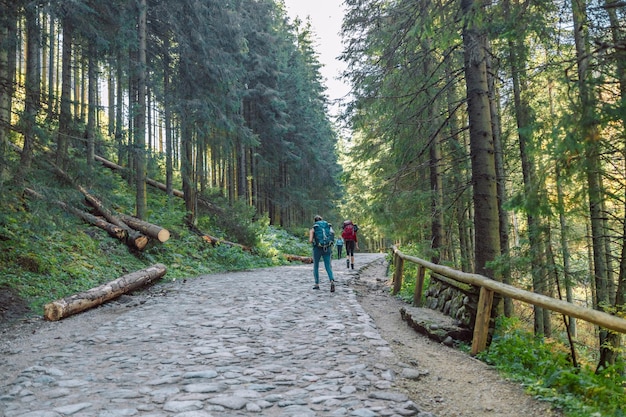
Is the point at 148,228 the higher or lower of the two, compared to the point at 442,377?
higher

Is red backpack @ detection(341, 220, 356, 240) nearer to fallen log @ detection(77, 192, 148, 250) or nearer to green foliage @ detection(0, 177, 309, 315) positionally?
green foliage @ detection(0, 177, 309, 315)

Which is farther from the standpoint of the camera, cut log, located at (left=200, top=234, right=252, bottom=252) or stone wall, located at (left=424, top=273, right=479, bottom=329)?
cut log, located at (left=200, top=234, right=252, bottom=252)

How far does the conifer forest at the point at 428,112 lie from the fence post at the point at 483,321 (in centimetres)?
93

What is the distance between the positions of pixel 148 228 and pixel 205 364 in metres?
9.90

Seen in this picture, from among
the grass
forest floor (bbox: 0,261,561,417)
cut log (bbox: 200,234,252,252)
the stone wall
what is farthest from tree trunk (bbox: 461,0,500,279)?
cut log (bbox: 200,234,252,252)

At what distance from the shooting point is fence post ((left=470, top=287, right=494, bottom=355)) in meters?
5.88

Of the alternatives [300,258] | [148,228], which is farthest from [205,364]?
[300,258]

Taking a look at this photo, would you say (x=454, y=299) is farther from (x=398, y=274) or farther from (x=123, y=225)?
(x=123, y=225)

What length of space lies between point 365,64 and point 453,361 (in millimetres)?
9718

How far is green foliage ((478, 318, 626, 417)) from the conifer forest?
590 mm

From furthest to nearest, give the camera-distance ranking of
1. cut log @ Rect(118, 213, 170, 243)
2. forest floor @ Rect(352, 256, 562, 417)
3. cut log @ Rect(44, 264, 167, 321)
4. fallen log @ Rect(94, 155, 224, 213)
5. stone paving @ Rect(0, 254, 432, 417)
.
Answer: fallen log @ Rect(94, 155, 224, 213), cut log @ Rect(118, 213, 170, 243), cut log @ Rect(44, 264, 167, 321), forest floor @ Rect(352, 256, 562, 417), stone paving @ Rect(0, 254, 432, 417)

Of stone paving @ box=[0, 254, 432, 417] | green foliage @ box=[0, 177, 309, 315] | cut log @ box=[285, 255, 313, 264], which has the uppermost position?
green foliage @ box=[0, 177, 309, 315]

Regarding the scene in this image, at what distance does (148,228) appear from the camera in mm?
13969

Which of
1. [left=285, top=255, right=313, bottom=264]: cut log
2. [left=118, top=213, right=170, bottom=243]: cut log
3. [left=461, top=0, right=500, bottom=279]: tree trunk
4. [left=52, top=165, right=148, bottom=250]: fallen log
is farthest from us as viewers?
[left=285, top=255, right=313, bottom=264]: cut log
